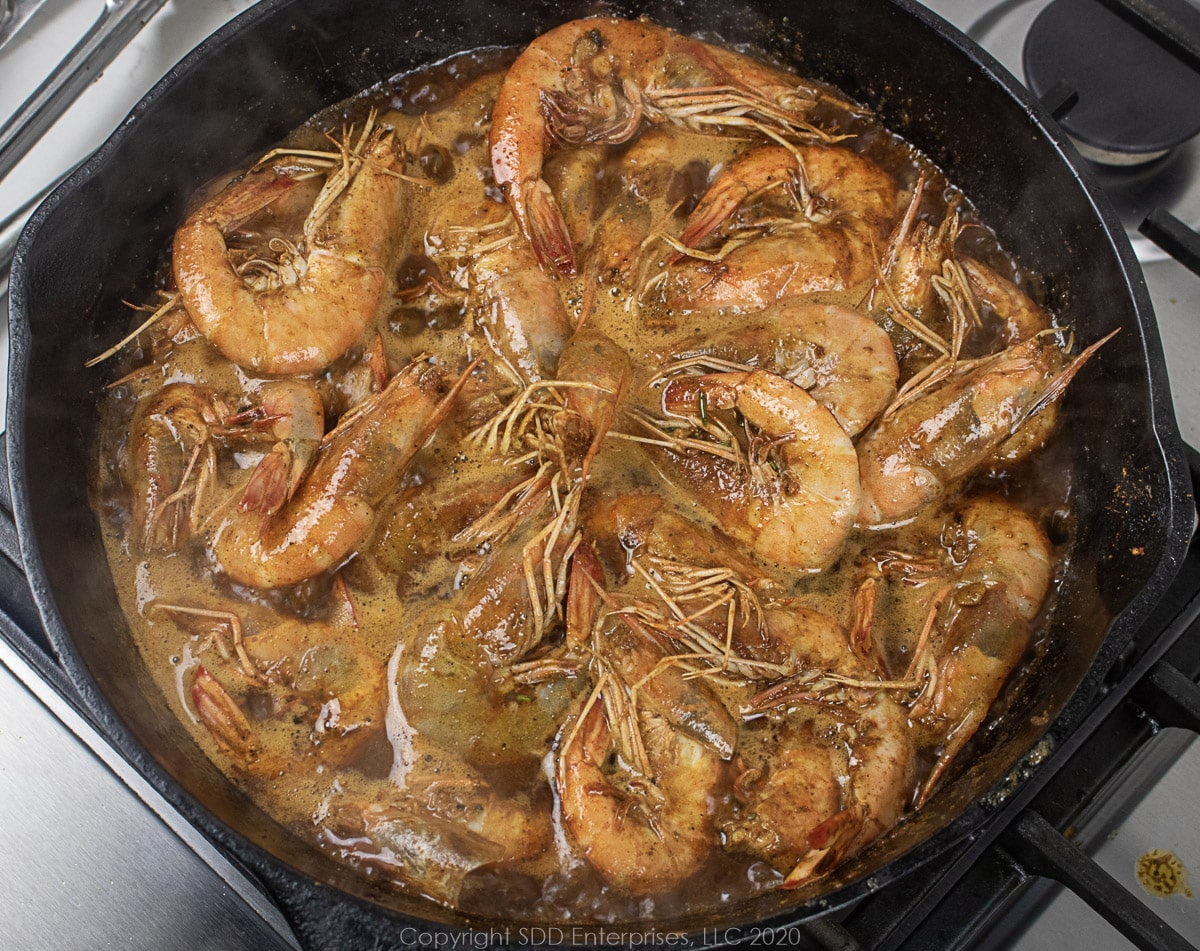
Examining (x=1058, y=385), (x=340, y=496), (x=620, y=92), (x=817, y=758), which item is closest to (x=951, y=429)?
(x=1058, y=385)

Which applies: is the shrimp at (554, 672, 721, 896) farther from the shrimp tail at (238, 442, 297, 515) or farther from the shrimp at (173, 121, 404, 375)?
the shrimp at (173, 121, 404, 375)

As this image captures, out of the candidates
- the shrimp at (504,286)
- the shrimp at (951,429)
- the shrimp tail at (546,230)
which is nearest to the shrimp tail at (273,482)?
the shrimp at (504,286)

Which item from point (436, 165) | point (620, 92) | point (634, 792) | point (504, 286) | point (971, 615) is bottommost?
point (971, 615)

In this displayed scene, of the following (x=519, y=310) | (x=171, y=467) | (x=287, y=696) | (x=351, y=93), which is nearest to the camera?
(x=287, y=696)

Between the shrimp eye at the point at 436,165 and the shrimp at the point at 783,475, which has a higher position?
the shrimp eye at the point at 436,165

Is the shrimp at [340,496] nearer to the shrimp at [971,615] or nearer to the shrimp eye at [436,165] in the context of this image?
the shrimp eye at [436,165]

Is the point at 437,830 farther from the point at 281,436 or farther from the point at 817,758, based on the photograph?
the point at 281,436

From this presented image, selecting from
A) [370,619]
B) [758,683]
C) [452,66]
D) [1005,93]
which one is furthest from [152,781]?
[1005,93]

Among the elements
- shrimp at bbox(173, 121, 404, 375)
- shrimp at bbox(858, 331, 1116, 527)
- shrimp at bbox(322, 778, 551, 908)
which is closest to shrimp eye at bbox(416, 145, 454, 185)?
shrimp at bbox(173, 121, 404, 375)
